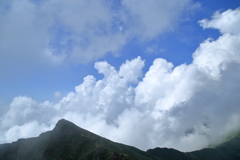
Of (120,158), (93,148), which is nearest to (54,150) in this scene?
(93,148)

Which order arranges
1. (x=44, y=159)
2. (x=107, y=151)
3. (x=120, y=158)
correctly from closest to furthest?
(x=120, y=158) < (x=107, y=151) < (x=44, y=159)

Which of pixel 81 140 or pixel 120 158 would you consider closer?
pixel 120 158

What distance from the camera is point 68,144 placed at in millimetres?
199500

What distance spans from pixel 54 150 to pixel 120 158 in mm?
94965

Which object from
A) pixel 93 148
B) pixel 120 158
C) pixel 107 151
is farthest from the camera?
pixel 93 148

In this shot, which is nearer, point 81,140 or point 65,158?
point 65,158

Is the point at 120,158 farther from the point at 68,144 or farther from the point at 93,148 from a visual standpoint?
the point at 68,144

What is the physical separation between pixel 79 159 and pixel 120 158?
5050 centimetres

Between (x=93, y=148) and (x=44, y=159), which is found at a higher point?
(x=93, y=148)

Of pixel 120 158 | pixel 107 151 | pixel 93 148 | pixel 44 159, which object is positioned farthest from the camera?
pixel 44 159

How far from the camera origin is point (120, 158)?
492 ft

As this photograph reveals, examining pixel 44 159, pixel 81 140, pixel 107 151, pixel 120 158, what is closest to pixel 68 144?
pixel 81 140

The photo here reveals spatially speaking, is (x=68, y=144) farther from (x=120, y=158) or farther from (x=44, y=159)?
(x=120, y=158)

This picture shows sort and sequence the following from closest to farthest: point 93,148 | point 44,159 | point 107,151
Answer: point 107,151 < point 93,148 < point 44,159
